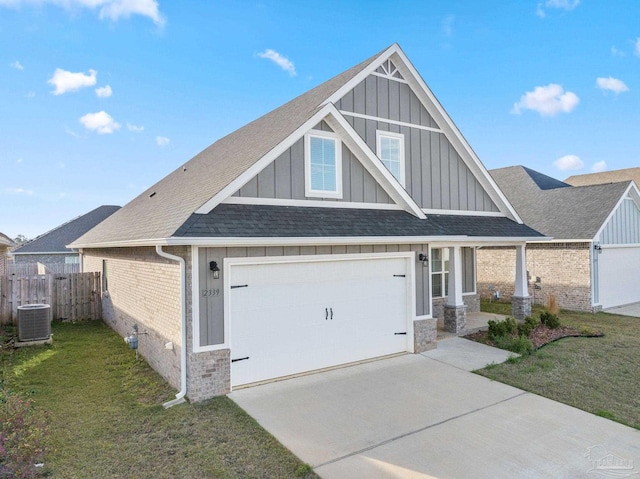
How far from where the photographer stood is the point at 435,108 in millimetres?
11625

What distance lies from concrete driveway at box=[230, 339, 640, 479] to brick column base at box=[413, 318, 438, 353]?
1.38 metres

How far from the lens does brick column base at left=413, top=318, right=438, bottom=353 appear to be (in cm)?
896

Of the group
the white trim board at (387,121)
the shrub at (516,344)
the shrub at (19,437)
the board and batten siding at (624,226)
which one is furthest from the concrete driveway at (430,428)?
the board and batten siding at (624,226)

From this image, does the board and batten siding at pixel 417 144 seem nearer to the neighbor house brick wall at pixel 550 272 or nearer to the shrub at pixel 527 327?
the shrub at pixel 527 327

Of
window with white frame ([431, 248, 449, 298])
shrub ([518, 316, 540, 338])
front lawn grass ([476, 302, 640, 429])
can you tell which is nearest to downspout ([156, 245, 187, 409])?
front lawn grass ([476, 302, 640, 429])

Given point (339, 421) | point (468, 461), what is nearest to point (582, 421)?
point (468, 461)

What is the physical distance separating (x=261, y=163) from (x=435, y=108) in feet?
21.6

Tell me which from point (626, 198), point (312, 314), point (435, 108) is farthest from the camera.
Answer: point (626, 198)

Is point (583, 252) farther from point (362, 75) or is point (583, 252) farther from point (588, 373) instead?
point (362, 75)

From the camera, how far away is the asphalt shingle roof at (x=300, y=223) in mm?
6546

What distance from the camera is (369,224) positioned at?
8.33 meters

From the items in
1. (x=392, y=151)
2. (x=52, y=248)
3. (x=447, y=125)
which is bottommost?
(x=52, y=248)

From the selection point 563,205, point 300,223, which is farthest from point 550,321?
point 563,205

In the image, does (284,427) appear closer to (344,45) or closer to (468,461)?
(468,461)
